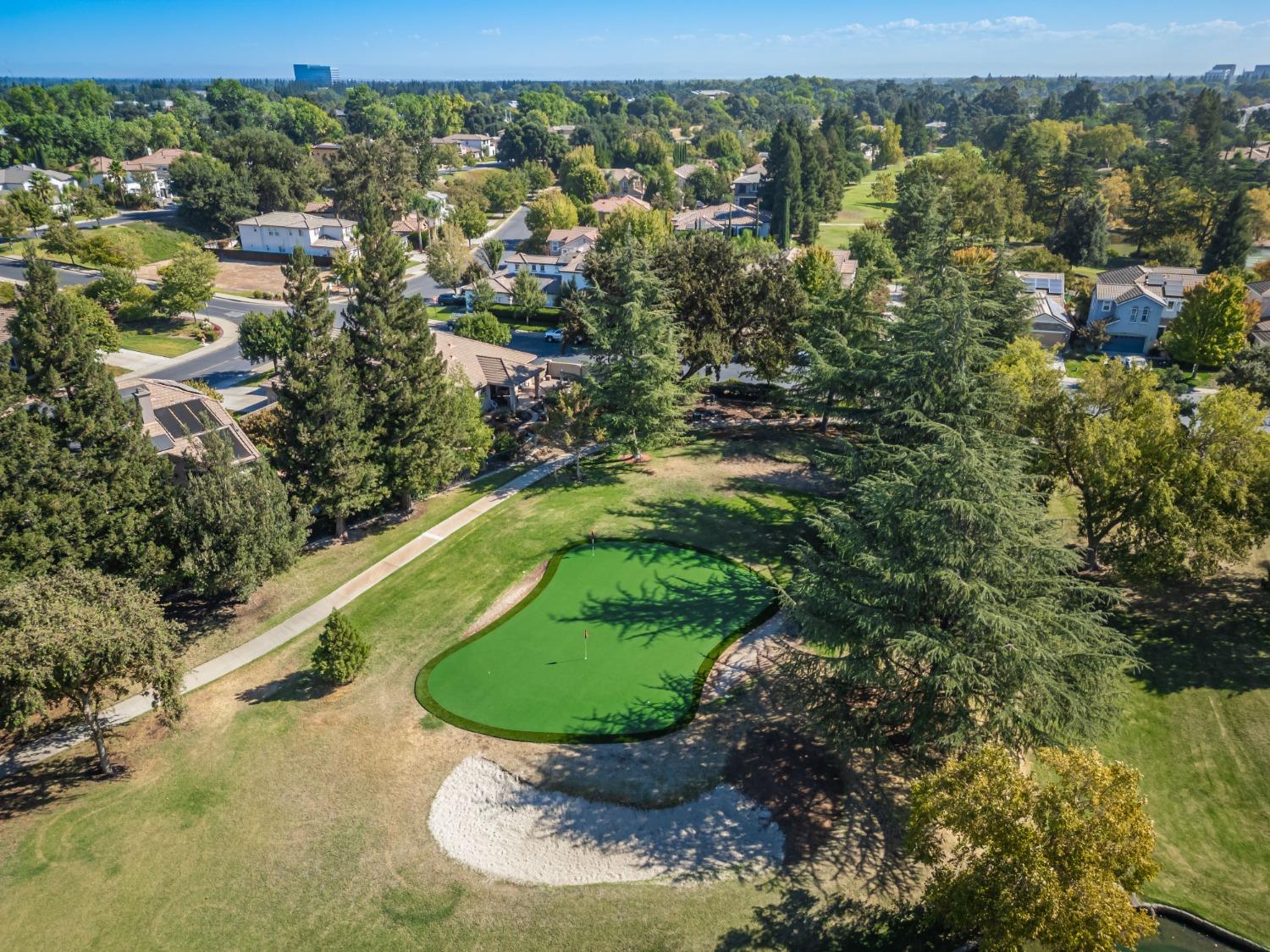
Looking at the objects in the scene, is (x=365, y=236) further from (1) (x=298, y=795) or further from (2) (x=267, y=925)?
(2) (x=267, y=925)

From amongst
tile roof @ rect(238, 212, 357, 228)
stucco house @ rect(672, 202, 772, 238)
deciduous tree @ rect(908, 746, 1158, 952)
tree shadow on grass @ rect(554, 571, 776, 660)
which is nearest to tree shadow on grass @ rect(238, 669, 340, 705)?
tree shadow on grass @ rect(554, 571, 776, 660)

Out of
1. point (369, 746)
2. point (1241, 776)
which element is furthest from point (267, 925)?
point (1241, 776)

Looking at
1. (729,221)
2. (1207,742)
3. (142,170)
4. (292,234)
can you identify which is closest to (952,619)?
(1207,742)

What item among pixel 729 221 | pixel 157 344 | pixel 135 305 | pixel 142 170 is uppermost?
pixel 142 170

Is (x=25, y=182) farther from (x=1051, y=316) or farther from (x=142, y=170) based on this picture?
(x=1051, y=316)

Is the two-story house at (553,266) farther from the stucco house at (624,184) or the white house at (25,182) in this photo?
the white house at (25,182)

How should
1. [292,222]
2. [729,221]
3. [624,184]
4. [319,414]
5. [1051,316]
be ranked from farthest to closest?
1. [624,184]
2. [729,221]
3. [292,222]
4. [1051,316]
5. [319,414]
